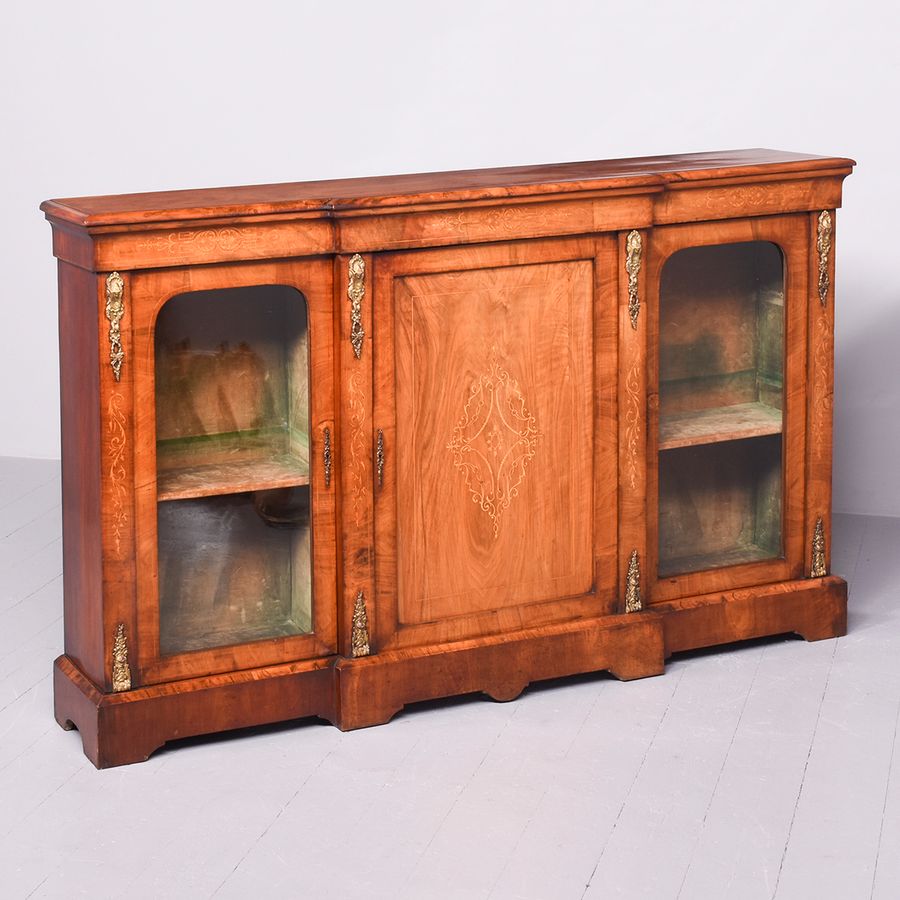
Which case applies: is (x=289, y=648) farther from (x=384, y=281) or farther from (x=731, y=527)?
(x=731, y=527)

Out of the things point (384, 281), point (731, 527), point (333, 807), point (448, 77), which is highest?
point (448, 77)

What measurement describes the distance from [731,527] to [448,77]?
2.01m

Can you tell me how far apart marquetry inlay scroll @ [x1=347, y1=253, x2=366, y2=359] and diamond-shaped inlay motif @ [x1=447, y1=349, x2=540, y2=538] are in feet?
1.01

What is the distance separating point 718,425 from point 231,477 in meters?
1.24

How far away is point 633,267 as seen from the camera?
4113 millimetres

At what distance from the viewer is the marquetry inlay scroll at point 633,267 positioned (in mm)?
4102

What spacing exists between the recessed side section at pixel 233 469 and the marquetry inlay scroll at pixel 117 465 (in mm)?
96

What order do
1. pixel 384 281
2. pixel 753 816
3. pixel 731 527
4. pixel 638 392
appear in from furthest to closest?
pixel 731 527 < pixel 638 392 < pixel 384 281 < pixel 753 816

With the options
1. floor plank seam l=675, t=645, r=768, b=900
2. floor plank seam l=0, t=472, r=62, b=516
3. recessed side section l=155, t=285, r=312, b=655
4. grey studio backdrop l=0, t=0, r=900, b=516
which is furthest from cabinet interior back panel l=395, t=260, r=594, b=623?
floor plank seam l=0, t=472, r=62, b=516

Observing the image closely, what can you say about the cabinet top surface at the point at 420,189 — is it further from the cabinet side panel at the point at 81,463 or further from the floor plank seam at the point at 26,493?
the floor plank seam at the point at 26,493

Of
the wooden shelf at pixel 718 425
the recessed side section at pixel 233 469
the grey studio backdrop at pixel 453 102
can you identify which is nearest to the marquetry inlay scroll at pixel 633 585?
the wooden shelf at pixel 718 425

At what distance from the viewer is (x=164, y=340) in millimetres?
3775

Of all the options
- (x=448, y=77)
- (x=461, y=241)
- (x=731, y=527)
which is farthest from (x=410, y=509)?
(x=448, y=77)

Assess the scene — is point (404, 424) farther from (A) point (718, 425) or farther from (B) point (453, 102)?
(B) point (453, 102)
